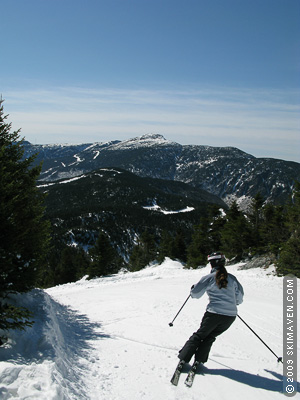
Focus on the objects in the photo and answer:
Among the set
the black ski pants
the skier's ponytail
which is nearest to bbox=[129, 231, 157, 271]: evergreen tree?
the black ski pants

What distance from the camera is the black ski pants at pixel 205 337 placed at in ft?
16.5

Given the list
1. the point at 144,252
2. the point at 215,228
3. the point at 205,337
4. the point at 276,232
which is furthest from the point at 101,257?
the point at 205,337

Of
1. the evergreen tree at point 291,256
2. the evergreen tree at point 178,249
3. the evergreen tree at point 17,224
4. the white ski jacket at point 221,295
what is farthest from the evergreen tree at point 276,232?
the evergreen tree at point 178,249

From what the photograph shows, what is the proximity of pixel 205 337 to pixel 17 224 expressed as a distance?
480 cm

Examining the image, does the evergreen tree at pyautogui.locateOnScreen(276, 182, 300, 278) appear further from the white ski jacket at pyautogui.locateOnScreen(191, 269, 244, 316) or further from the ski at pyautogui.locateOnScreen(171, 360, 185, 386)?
the ski at pyautogui.locateOnScreen(171, 360, 185, 386)

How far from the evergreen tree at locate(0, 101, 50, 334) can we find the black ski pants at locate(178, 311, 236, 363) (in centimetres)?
340

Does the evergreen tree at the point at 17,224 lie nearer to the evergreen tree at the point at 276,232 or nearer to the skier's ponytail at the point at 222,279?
the skier's ponytail at the point at 222,279

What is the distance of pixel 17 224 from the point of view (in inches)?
257

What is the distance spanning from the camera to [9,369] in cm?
387

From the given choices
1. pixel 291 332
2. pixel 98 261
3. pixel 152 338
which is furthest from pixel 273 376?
pixel 98 261

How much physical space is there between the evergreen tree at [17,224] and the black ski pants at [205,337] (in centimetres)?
340

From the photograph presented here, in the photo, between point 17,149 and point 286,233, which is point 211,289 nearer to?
point 17,149

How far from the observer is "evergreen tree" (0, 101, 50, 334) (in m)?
6.21

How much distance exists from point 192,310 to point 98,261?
3650 centimetres
